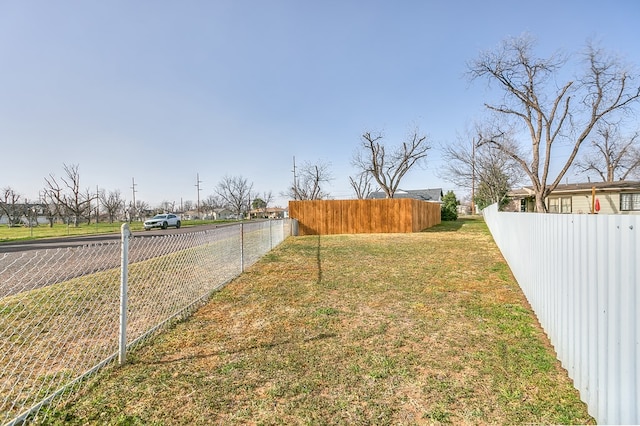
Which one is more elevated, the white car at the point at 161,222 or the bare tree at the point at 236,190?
the bare tree at the point at 236,190

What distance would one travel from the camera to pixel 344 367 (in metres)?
2.50

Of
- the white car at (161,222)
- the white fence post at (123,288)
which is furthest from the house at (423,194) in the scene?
the white fence post at (123,288)

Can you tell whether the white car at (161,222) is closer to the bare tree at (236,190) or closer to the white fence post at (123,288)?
the white fence post at (123,288)

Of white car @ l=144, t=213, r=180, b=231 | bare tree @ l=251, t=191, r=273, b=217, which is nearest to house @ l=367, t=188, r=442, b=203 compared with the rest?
bare tree @ l=251, t=191, r=273, b=217

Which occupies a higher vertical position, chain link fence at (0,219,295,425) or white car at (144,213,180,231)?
white car at (144,213,180,231)

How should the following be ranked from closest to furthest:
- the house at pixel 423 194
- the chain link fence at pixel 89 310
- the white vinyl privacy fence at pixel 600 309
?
the white vinyl privacy fence at pixel 600 309 < the chain link fence at pixel 89 310 < the house at pixel 423 194

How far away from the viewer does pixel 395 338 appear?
309 centimetres

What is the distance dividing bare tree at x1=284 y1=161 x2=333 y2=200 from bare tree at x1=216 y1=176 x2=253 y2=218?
15.9m

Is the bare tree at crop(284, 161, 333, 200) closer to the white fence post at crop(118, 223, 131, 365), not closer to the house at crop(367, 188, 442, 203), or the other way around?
the house at crop(367, 188, 442, 203)

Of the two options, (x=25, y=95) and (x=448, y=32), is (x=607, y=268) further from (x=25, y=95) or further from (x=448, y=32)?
(x=25, y=95)

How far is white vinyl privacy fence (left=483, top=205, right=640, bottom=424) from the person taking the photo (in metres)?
1.44

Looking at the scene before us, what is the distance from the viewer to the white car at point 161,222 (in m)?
23.6

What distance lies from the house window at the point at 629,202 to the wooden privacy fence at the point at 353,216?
1505cm

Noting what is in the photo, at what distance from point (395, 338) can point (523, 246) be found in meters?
2.92
